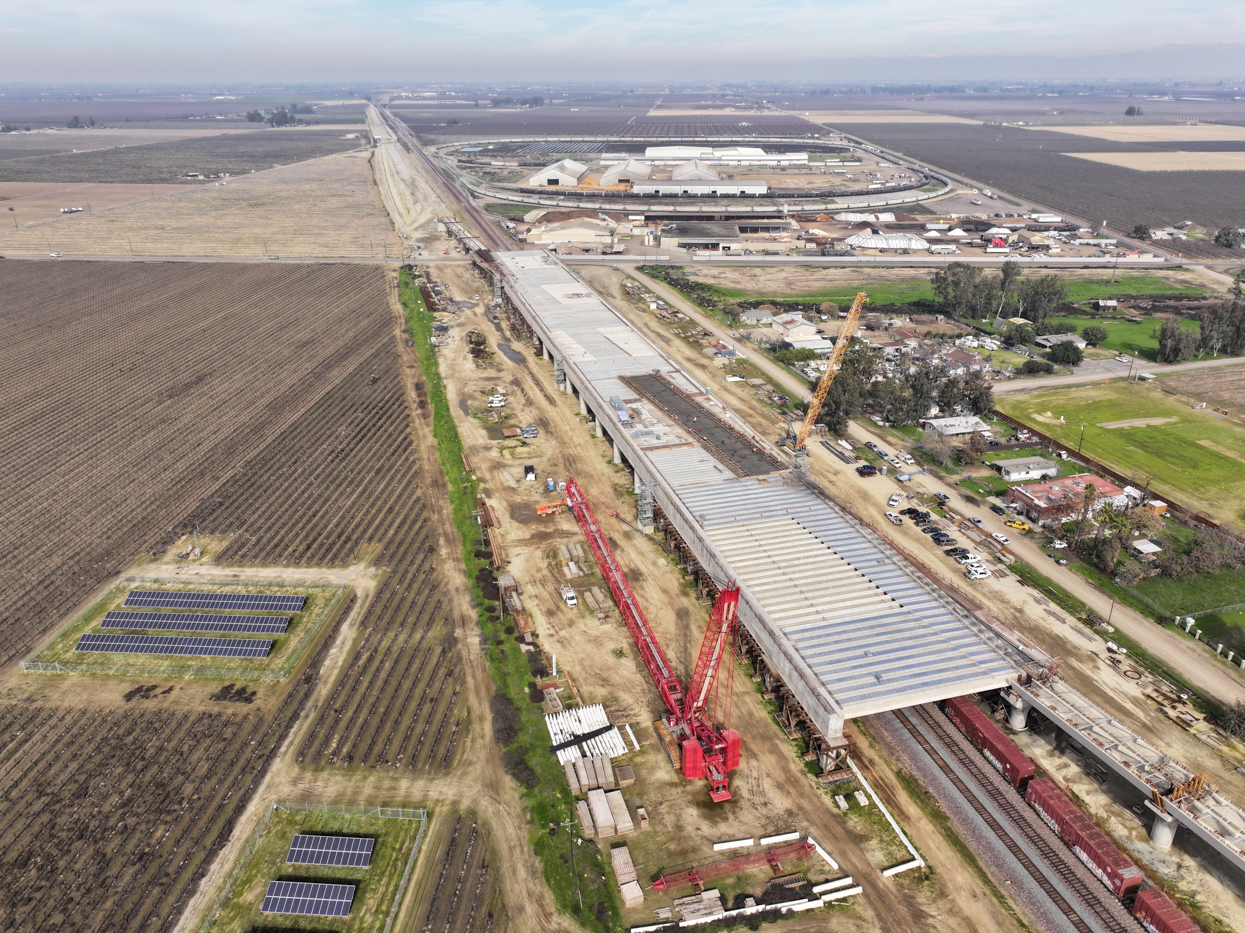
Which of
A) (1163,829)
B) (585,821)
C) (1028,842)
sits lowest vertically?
(1028,842)

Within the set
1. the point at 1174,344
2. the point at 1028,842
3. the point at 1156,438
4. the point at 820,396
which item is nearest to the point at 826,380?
the point at 820,396

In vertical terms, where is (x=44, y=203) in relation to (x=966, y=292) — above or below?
above

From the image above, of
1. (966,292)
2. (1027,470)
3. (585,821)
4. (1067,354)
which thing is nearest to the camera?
(585,821)

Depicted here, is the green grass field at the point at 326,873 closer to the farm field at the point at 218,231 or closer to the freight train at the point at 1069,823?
the freight train at the point at 1069,823

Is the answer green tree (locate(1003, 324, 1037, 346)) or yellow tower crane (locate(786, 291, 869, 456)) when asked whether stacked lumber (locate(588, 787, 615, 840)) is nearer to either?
yellow tower crane (locate(786, 291, 869, 456))

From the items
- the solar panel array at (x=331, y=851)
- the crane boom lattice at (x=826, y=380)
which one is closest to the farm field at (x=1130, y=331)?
the crane boom lattice at (x=826, y=380)

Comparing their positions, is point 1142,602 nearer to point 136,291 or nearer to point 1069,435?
point 1069,435

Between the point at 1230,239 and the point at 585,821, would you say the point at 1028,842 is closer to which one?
→ the point at 585,821
